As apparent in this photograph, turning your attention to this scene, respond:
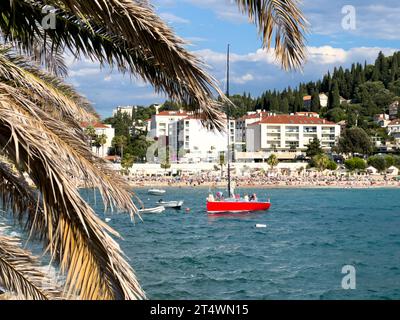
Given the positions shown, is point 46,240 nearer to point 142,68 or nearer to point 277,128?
point 142,68

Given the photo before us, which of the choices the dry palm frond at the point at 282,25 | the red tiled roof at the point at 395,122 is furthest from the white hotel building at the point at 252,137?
the dry palm frond at the point at 282,25

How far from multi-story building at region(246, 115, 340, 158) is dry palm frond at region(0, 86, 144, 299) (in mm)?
125778

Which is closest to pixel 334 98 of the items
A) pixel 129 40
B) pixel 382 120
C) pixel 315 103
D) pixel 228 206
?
pixel 315 103

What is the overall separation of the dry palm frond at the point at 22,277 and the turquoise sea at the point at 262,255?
1431 cm

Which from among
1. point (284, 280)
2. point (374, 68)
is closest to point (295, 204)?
point (284, 280)

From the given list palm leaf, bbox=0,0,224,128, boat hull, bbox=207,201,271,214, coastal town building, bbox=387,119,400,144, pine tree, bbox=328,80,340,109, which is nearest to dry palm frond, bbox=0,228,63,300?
palm leaf, bbox=0,0,224,128

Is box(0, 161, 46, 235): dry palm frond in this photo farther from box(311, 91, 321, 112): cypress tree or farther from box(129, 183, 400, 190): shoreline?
box(311, 91, 321, 112): cypress tree

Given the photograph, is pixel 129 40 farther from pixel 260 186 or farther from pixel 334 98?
pixel 334 98

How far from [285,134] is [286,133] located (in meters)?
0.31

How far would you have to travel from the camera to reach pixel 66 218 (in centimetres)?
291

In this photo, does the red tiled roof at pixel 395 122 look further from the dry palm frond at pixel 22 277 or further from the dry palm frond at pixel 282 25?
the dry palm frond at pixel 282 25

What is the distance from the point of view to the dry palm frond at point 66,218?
9.28 ft

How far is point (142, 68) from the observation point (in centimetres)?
446
